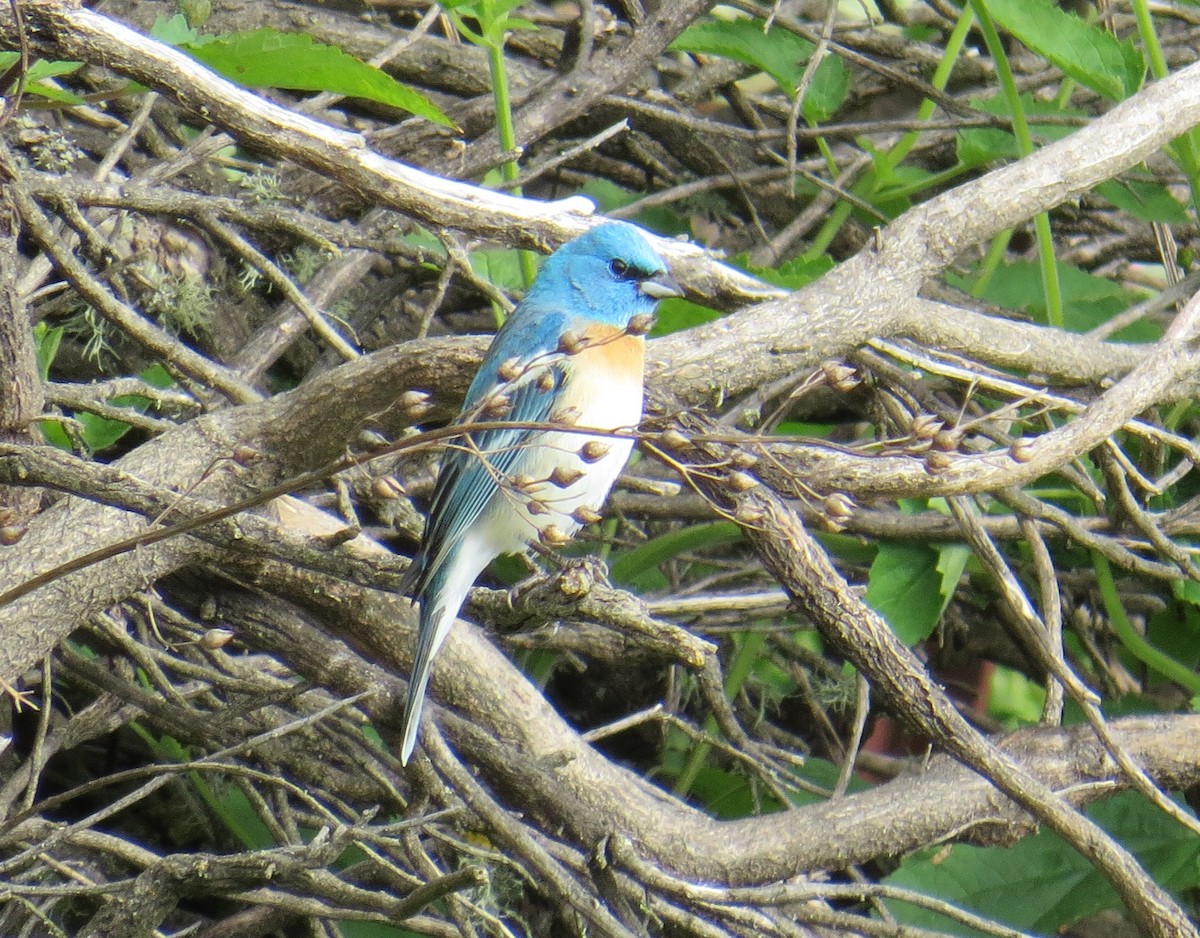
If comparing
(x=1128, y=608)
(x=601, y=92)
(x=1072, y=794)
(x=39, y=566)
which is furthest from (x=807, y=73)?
(x=39, y=566)

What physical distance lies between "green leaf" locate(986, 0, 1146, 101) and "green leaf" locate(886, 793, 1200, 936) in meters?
1.67

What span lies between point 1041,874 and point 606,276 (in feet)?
5.60

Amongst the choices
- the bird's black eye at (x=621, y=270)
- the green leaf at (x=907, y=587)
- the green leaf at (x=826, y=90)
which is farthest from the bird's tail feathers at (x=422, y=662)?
the green leaf at (x=826, y=90)

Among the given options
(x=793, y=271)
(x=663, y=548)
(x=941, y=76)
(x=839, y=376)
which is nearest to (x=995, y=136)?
(x=941, y=76)

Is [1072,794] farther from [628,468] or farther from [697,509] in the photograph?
[628,468]

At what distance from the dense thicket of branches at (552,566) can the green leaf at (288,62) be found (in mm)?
86

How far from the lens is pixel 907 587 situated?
3.16 metres

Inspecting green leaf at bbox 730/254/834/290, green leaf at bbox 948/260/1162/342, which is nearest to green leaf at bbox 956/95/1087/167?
green leaf at bbox 948/260/1162/342

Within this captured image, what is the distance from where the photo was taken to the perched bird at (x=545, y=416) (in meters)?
2.60

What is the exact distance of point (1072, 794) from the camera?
2.80 meters

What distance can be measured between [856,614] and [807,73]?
1627 mm

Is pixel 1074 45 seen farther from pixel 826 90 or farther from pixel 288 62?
pixel 288 62

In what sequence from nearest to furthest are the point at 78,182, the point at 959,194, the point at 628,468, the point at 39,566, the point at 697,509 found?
the point at 39,566 → the point at 78,182 → the point at 959,194 → the point at 697,509 → the point at 628,468

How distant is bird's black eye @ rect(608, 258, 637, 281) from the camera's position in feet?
10.2
